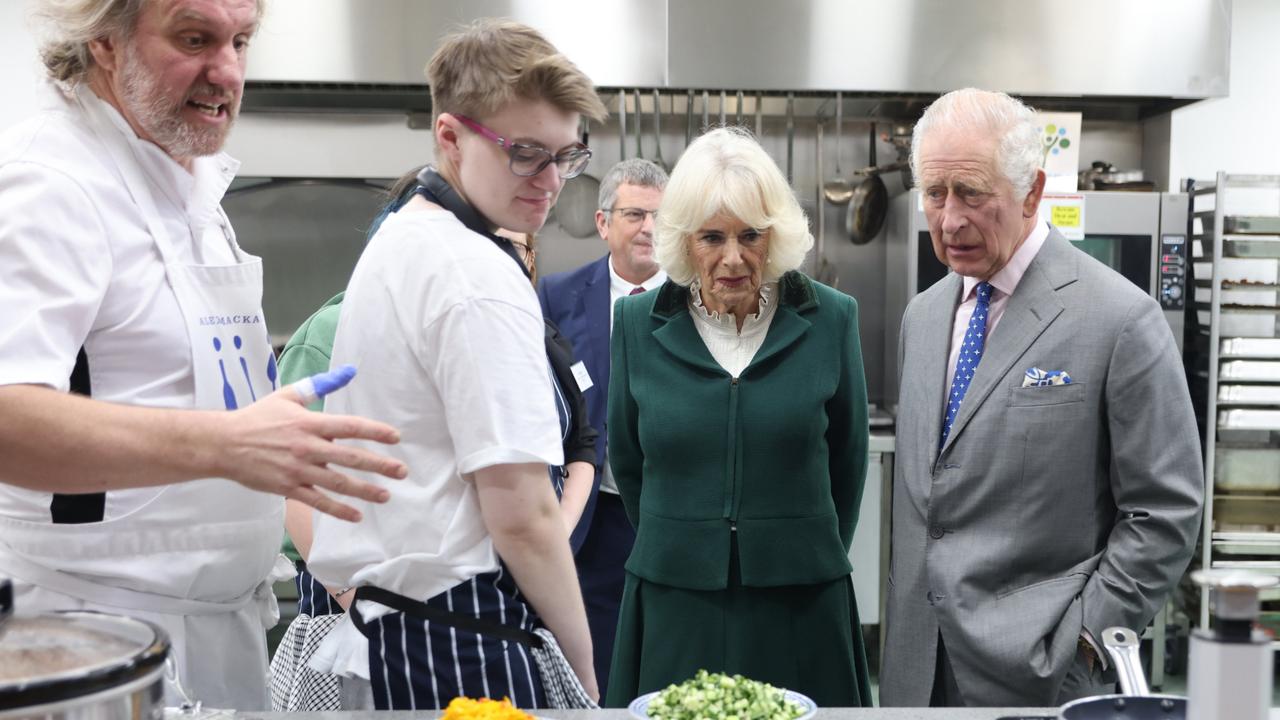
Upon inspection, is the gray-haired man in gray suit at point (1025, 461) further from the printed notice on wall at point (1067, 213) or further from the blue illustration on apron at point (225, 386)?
the printed notice on wall at point (1067, 213)

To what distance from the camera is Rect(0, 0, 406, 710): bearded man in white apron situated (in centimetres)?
110

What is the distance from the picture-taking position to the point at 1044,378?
70.1 inches

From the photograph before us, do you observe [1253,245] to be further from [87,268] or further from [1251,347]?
[87,268]

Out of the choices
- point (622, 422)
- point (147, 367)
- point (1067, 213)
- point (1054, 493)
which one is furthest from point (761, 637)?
point (1067, 213)

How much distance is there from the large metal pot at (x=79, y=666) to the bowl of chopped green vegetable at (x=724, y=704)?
0.61 metres

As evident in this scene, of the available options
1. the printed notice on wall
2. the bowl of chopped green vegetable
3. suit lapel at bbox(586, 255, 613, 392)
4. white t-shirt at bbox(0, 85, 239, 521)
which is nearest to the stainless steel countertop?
the bowl of chopped green vegetable

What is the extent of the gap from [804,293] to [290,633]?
1.19m

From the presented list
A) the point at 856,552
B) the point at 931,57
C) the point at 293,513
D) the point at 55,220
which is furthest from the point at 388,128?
the point at 55,220

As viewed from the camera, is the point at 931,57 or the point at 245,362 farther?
the point at 931,57

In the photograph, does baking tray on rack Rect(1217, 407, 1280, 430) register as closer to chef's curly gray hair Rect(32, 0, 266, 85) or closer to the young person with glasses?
the young person with glasses

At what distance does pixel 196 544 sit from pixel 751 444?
1061 millimetres

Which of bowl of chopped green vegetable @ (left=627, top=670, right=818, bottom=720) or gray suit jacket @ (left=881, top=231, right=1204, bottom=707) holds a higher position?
gray suit jacket @ (left=881, top=231, right=1204, bottom=707)

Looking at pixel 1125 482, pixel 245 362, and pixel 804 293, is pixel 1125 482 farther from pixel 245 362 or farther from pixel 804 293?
pixel 245 362

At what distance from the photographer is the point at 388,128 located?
4.29 m
